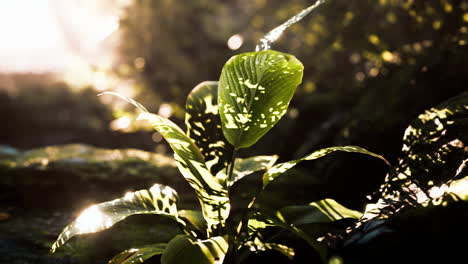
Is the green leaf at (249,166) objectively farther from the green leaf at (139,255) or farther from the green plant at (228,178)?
the green leaf at (139,255)

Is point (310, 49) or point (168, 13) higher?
point (168, 13)

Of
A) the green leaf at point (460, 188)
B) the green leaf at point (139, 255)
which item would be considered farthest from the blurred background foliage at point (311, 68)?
the green leaf at point (139, 255)

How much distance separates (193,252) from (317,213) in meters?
0.63

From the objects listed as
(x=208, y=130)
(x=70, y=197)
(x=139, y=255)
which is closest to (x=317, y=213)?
(x=208, y=130)

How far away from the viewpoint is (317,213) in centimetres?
149

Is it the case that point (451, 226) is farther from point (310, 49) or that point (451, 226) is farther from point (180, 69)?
point (180, 69)

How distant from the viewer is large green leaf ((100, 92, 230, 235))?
133 centimetres

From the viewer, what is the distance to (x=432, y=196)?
1229 millimetres

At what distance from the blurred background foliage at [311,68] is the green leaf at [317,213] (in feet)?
1.99

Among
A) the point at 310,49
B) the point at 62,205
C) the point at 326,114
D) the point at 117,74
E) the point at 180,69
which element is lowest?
the point at 62,205

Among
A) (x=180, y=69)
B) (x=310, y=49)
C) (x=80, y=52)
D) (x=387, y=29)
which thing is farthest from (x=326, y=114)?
(x=80, y=52)

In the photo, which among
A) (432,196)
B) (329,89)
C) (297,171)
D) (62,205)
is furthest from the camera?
(329,89)

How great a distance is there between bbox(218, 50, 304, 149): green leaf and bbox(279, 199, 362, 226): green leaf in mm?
431

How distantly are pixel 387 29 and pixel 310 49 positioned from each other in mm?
966
